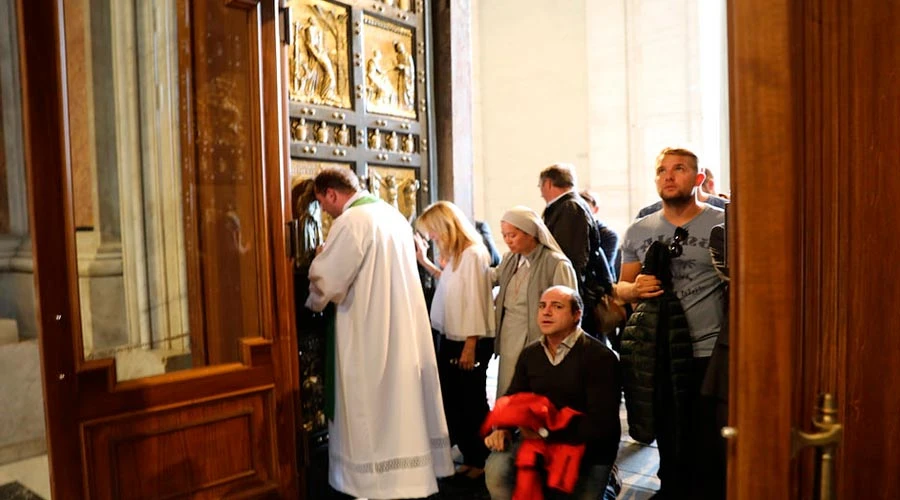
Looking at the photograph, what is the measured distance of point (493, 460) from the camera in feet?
9.78

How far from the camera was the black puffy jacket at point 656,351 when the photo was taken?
118 inches

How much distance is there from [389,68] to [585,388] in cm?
249

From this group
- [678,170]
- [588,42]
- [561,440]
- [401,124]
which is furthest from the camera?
[588,42]

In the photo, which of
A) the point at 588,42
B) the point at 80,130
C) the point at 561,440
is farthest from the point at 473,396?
the point at 588,42

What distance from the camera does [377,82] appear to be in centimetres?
434

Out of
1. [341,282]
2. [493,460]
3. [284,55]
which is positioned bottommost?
[493,460]

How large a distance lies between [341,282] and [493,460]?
1.16 m

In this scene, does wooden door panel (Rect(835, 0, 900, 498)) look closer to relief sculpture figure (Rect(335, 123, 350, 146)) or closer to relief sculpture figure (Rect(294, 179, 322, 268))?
relief sculpture figure (Rect(294, 179, 322, 268))

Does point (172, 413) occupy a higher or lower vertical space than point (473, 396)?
higher

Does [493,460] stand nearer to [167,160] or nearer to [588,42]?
[167,160]

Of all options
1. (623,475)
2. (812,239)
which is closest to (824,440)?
(812,239)

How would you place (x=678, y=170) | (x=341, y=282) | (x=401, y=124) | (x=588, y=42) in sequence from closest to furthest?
(x=678, y=170) → (x=341, y=282) → (x=401, y=124) → (x=588, y=42)

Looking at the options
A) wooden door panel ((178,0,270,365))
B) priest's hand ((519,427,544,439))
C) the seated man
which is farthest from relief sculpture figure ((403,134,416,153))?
priest's hand ((519,427,544,439))

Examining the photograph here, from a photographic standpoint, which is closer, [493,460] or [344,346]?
[493,460]
